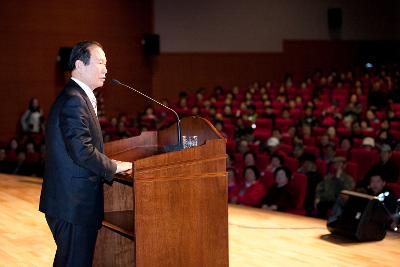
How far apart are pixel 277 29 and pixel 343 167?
19.9 ft

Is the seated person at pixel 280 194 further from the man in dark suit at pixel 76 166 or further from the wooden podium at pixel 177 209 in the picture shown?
the man in dark suit at pixel 76 166

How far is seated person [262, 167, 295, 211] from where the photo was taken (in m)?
4.23

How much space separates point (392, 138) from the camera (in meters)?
5.80

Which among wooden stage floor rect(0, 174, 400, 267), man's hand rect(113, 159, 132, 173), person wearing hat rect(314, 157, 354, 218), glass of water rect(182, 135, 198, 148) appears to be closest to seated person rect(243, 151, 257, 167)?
person wearing hat rect(314, 157, 354, 218)

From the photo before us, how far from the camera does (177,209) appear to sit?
1.80 m

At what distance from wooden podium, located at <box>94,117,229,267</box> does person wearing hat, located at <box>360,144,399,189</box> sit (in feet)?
9.41

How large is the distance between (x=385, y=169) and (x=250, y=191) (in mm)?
977

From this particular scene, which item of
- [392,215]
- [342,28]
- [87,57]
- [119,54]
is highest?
[342,28]

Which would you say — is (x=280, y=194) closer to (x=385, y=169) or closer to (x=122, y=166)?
(x=385, y=169)

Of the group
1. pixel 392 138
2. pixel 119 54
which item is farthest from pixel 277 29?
pixel 392 138

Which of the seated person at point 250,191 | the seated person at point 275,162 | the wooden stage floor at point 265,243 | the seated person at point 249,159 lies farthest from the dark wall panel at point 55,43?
the wooden stage floor at point 265,243

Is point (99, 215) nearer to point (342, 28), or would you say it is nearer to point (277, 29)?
point (277, 29)

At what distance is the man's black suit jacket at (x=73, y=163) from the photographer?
1596mm

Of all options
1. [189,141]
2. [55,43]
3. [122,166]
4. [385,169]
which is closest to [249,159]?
[385,169]
